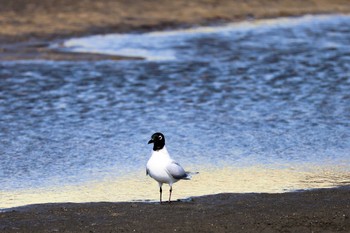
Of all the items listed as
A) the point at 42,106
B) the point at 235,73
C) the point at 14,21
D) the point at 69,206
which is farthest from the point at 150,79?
the point at 69,206

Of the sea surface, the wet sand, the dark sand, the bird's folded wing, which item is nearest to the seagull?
the bird's folded wing

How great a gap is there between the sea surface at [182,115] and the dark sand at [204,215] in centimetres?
60

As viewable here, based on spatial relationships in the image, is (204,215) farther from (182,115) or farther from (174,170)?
(182,115)

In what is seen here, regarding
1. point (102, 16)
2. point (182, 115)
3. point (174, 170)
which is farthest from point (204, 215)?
point (102, 16)

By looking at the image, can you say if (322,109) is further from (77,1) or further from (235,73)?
(77,1)

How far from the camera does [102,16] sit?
23516 mm

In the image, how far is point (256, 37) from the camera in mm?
23156

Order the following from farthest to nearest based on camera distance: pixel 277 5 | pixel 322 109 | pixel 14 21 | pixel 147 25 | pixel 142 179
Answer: pixel 277 5, pixel 147 25, pixel 14 21, pixel 322 109, pixel 142 179

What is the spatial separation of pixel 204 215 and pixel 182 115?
19.6 feet

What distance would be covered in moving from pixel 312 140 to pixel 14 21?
11104 millimetres

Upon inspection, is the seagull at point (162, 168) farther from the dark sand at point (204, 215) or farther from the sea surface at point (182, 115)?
the sea surface at point (182, 115)

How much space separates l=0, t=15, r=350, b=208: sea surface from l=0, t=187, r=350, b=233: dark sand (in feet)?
1.96

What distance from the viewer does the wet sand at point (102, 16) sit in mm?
20703

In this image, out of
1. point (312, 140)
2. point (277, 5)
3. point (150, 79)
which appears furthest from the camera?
point (277, 5)
